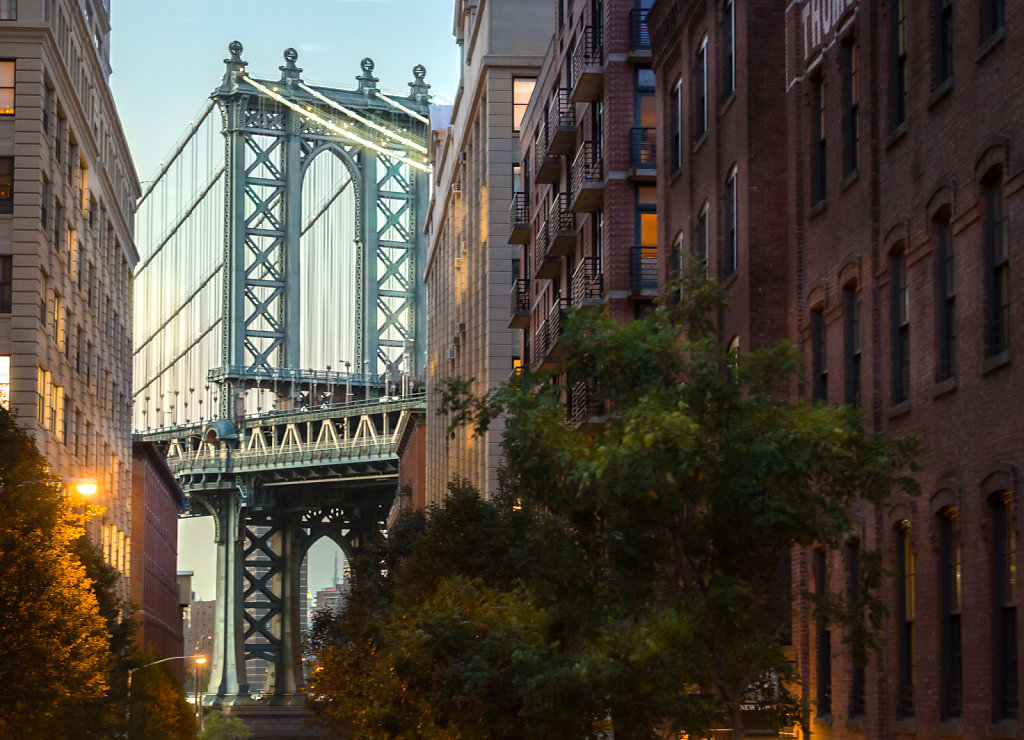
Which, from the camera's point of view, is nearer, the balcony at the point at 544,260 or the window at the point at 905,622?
the window at the point at 905,622

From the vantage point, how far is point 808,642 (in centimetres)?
3212

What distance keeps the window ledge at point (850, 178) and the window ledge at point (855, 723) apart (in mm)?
8113

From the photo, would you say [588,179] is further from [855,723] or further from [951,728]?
[951,728]

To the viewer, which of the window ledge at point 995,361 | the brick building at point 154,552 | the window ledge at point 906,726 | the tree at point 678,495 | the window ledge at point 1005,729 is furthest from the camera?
the brick building at point 154,552

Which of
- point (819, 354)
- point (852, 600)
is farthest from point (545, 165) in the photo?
point (852, 600)

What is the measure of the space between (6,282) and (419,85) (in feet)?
331

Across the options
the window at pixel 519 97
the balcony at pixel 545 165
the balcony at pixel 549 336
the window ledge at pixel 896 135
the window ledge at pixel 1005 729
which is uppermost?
the window at pixel 519 97

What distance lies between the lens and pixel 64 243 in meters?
70.9

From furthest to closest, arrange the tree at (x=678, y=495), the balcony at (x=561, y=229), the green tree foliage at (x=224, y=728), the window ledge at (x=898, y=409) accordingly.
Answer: the green tree foliage at (x=224, y=728) → the balcony at (x=561, y=229) → the window ledge at (x=898, y=409) → the tree at (x=678, y=495)

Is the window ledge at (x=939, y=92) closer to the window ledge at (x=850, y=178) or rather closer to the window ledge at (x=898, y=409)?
the window ledge at (x=850, y=178)

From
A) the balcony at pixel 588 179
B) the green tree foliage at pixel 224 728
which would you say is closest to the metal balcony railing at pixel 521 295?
the balcony at pixel 588 179

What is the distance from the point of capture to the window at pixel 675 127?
1663 inches

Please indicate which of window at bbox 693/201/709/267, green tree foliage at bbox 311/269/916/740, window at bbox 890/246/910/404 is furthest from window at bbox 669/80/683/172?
green tree foliage at bbox 311/269/916/740

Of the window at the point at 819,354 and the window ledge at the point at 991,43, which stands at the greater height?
the window ledge at the point at 991,43
